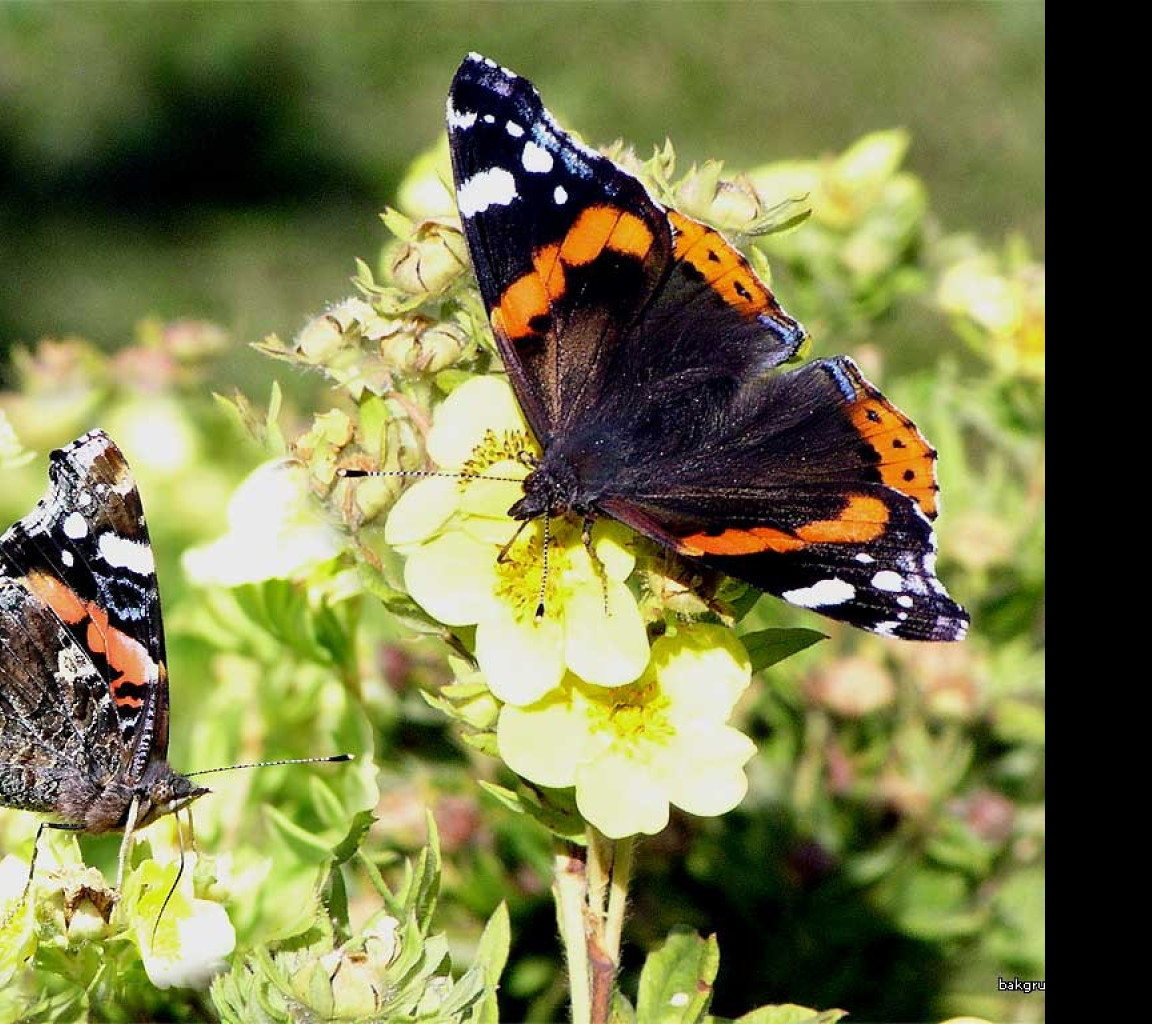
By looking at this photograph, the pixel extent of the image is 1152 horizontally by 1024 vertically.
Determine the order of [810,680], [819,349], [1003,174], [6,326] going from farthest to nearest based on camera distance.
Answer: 1. [1003,174]
2. [6,326]
3. [819,349]
4. [810,680]

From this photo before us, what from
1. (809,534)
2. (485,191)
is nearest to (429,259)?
(485,191)

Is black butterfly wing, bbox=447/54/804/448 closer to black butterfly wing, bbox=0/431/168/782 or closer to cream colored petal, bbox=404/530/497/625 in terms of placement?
cream colored petal, bbox=404/530/497/625

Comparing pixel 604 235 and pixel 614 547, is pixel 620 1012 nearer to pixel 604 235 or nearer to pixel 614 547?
pixel 614 547

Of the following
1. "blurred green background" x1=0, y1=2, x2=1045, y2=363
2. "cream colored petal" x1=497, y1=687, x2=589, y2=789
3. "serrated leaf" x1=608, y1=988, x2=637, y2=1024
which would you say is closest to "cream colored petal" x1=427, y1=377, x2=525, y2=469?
"cream colored petal" x1=497, y1=687, x2=589, y2=789

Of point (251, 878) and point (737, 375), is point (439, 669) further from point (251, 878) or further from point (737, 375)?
point (737, 375)

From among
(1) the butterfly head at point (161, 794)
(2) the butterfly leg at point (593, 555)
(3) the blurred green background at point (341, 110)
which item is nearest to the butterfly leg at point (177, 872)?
(1) the butterfly head at point (161, 794)
